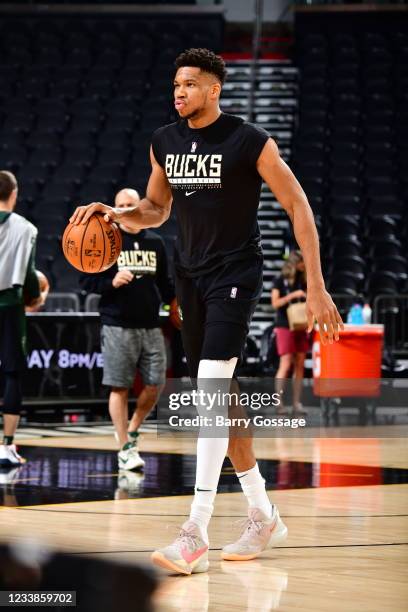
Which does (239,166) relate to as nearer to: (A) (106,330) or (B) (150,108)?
(A) (106,330)

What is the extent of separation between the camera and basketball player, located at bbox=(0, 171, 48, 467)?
7953 mm

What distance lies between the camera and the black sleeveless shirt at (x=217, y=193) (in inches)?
177

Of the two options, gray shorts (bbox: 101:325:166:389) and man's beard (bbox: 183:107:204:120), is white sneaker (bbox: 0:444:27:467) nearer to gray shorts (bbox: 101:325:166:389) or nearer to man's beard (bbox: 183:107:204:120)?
gray shorts (bbox: 101:325:166:389)

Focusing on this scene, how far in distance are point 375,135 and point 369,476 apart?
13.8 metres

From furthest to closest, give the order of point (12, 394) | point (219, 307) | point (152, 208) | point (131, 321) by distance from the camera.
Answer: point (12, 394)
point (131, 321)
point (152, 208)
point (219, 307)

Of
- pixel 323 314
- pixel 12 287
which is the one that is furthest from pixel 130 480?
pixel 323 314

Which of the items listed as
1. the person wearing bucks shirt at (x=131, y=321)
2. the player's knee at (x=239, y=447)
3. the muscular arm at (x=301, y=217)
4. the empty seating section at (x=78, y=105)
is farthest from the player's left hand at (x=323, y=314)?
the empty seating section at (x=78, y=105)

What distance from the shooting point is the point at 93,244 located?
15.4ft

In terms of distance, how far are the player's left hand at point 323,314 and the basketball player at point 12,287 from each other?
4040mm

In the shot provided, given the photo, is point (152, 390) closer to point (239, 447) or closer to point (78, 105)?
point (239, 447)

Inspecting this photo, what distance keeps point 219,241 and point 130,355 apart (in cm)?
347

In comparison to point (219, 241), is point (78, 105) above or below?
above

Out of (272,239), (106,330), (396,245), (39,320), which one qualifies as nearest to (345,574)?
(106,330)

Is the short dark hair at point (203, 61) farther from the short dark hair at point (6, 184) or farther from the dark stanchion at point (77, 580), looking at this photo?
the short dark hair at point (6, 184)
